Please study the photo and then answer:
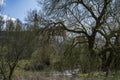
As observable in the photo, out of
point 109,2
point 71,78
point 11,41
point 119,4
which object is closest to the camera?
point 71,78

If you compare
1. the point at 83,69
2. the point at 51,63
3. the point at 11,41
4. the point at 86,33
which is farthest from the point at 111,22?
the point at 11,41

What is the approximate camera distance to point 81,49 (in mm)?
→ 20625

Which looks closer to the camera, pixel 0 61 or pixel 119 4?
pixel 0 61

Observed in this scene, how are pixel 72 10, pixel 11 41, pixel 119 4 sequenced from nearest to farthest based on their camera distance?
pixel 11 41, pixel 119 4, pixel 72 10

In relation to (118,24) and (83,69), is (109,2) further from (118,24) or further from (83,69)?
(83,69)

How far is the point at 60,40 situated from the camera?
21.6 metres

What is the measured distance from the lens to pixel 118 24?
20250 mm

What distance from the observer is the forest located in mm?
16203

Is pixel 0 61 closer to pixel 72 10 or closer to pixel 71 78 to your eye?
pixel 71 78

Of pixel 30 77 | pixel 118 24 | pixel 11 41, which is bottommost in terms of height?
pixel 30 77

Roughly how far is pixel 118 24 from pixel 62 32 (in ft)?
16.7

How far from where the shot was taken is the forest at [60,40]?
16.2m

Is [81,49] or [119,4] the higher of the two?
[119,4]

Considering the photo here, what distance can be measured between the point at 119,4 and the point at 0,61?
9.91 m
